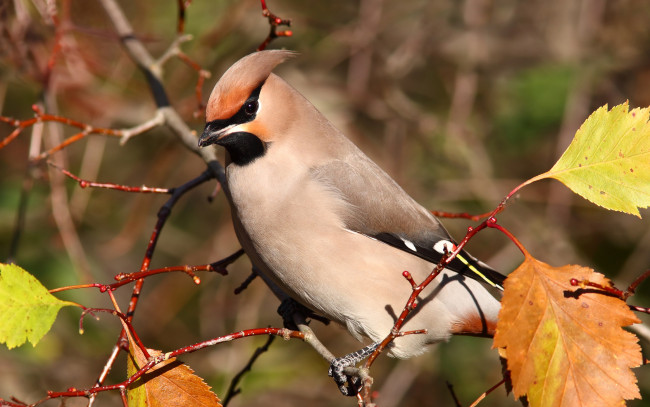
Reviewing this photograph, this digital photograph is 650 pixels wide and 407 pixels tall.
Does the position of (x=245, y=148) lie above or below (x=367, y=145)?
above

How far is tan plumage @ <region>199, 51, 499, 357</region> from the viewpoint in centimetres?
265

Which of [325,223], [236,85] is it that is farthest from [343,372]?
[236,85]

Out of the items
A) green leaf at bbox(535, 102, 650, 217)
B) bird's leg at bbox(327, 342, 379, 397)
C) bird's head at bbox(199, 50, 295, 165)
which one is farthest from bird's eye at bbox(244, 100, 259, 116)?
green leaf at bbox(535, 102, 650, 217)

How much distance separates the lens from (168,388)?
2021 mm

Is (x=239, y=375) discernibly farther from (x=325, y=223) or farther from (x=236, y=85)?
(x=236, y=85)

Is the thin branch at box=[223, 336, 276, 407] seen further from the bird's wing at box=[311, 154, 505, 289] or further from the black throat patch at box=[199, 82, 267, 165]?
the black throat patch at box=[199, 82, 267, 165]

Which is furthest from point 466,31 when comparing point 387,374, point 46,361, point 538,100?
point 46,361

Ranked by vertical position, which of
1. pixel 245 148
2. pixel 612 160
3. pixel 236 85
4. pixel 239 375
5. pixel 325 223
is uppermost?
pixel 236 85

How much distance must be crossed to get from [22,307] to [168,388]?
46 cm

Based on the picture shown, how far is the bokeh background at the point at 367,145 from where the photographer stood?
4.74m

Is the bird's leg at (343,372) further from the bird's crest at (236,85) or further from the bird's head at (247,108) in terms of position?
the bird's crest at (236,85)

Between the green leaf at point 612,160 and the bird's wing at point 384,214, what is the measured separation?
2.89 feet

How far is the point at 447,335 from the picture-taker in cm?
304

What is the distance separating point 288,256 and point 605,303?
1.14 m
